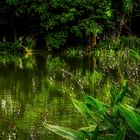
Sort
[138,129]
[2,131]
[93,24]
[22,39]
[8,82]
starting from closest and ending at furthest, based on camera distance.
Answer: [138,129]
[2,131]
[8,82]
[93,24]
[22,39]

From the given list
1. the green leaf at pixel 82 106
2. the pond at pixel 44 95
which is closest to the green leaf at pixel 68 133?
the green leaf at pixel 82 106

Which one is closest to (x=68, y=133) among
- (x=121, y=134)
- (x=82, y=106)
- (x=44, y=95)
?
(x=82, y=106)

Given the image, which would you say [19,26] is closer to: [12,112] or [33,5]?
[33,5]

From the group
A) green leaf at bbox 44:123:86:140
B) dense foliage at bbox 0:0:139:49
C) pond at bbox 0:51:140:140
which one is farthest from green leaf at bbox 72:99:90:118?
dense foliage at bbox 0:0:139:49

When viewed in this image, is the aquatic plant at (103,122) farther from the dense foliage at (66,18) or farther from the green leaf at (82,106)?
the dense foliage at (66,18)

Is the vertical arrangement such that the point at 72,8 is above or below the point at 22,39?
above

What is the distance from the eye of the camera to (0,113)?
859 centimetres

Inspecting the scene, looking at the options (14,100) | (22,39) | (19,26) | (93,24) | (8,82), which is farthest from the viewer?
(19,26)

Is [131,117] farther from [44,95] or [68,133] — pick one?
[44,95]

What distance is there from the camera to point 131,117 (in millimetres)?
2875

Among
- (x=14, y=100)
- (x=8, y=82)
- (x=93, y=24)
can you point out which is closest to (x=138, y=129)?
(x=14, y=100)

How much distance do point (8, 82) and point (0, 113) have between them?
4.48 meters

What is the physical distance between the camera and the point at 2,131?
23.6ft

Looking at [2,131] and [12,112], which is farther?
[12,112]
